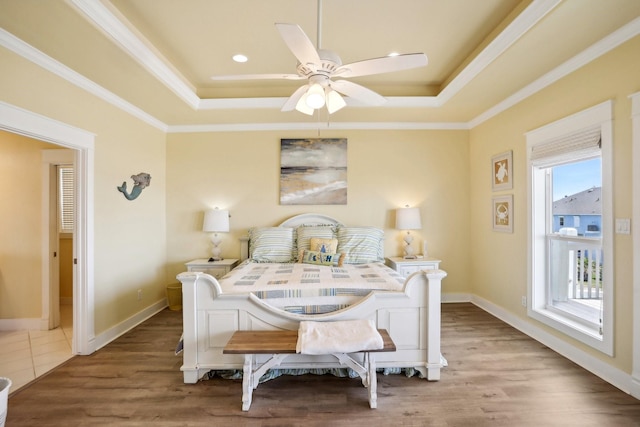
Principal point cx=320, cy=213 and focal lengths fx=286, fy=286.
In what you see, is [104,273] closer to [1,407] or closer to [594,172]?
[1,407]

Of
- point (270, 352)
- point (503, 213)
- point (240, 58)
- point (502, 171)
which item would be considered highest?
point (240, 58)

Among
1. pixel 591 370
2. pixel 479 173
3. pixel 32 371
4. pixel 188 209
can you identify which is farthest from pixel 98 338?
pixel 479 173

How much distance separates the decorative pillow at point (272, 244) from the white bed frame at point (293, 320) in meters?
1.35

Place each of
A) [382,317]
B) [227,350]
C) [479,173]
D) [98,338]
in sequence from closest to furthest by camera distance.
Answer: [227,350]
[382,317]
[98,338]
[479,173]

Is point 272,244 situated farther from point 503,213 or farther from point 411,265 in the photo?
point 503,213

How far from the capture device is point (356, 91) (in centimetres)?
213

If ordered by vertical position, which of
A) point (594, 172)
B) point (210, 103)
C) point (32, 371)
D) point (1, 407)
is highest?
point (210, 103)

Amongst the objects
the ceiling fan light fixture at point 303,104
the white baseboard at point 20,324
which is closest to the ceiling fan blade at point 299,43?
the ceiling fan light fixture at point 303,104

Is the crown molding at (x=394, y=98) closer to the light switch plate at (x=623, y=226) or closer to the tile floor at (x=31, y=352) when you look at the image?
the light switch plate at (x=623, y=226)

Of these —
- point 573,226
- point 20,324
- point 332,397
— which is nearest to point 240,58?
point 332,397

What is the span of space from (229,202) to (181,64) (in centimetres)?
181

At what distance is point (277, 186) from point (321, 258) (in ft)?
4.50

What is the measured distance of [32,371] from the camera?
2.41 m

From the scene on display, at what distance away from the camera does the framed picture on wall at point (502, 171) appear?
333 cm
